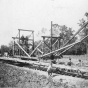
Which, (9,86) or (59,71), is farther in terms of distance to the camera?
(59,71)

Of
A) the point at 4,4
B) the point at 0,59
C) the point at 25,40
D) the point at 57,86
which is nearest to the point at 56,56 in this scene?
the point at 57,86

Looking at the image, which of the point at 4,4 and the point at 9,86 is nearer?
the point at 9,86

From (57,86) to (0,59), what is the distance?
896cm

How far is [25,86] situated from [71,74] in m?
2.79

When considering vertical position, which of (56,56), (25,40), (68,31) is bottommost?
(56,56)

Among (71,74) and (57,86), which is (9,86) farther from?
(71,74)

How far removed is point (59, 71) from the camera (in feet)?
23.1

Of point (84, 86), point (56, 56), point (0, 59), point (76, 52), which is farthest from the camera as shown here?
point (76, 52)

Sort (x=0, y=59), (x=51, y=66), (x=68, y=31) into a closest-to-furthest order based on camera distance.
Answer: (x=51, y=66) → (x=0, y=59) → (x=68, y=31)

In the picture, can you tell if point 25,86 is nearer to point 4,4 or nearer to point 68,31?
point 4,4

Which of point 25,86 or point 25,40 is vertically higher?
point 25,40

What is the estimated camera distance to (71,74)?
21.1 feet

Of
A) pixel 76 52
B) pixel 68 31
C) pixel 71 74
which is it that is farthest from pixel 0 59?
pixel 68 31

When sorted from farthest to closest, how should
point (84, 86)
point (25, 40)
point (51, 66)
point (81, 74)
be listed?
1. point (25, 40)
2. point (51, 66)
3. point (81, 74)
4. point (84, 86)
